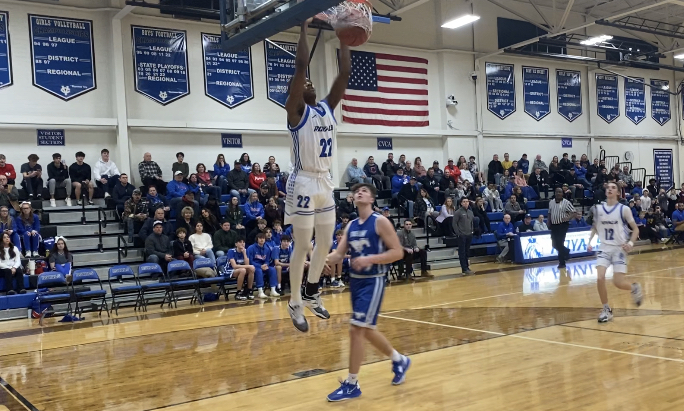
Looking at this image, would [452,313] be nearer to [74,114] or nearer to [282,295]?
[282,295]

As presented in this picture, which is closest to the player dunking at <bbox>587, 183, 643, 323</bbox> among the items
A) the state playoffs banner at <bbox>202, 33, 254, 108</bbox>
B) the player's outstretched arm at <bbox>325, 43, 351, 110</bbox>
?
the player's outstretched arm at <bbox>325, 43, 351, 110</bbox>

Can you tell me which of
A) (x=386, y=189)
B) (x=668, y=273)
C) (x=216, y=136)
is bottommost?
(x=668, y=273)

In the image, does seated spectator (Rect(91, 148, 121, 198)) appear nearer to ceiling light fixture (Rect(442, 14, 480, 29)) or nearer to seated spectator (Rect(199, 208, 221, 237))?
seated spectator (Rect(199, 208, 221, 237))

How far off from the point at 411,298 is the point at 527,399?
5.89 meters

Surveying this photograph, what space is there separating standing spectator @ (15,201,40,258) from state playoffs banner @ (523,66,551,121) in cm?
1671

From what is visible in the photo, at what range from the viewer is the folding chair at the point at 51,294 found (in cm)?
962

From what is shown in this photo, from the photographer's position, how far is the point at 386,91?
62.6ft

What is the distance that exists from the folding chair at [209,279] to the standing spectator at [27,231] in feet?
9.33

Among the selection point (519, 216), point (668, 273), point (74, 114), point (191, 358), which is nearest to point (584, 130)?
point (519, 216)

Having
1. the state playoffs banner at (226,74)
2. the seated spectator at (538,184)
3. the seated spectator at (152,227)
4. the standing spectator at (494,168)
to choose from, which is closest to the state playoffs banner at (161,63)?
the state playoffs banner at (226,74)

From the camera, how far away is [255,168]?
591 inches

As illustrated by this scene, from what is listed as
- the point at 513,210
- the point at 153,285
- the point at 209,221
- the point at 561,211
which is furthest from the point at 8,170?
the point at 513,210

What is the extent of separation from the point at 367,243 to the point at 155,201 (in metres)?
9.51

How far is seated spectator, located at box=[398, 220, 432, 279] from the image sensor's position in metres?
13.2
